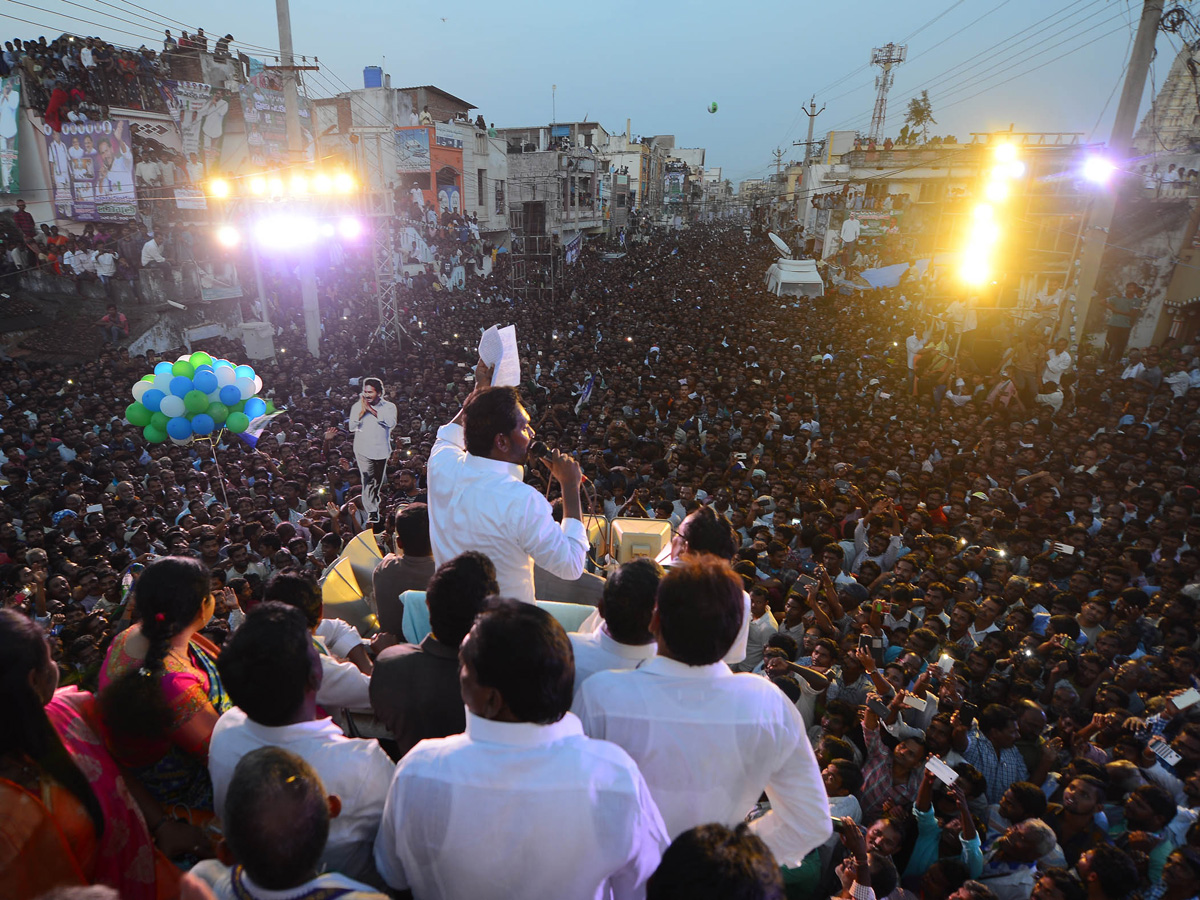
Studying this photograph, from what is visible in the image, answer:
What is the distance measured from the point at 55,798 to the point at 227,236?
18.0m

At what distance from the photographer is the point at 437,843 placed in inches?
55.6

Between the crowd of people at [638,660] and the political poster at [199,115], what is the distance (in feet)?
45.5

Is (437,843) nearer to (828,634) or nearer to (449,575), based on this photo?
(449,575)

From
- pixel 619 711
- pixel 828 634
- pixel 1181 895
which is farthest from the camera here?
pixel 828 634

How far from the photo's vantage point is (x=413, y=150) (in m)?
28.9

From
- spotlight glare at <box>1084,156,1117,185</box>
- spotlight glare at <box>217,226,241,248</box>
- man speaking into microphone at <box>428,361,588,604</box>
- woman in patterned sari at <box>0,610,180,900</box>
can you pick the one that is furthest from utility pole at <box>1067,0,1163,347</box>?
spotlight glare at <box>217,226,241,248</box>

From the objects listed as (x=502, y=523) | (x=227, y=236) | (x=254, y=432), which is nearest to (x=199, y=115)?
(x=227, y=236)

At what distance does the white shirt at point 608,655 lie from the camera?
1936 millimetres

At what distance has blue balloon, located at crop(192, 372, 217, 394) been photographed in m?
6.66

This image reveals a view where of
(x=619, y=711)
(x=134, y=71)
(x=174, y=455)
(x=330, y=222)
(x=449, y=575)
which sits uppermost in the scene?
(x=134, y=71)

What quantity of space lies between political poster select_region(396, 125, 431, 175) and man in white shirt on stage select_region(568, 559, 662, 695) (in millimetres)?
30899

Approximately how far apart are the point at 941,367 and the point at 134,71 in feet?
72.1

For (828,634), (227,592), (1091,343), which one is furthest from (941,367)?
(227,592)

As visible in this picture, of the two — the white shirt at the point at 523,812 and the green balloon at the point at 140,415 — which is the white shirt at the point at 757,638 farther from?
the green balloon at the point at 140,415
